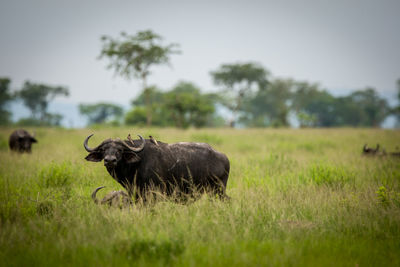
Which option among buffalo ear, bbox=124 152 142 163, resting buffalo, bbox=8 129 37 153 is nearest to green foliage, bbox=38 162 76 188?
buffalo ear, bbox=124 152 142 163

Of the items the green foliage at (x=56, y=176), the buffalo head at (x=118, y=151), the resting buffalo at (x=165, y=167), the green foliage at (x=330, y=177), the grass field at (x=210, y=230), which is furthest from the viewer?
the green foliage at (x=330, y=177)

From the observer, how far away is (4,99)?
60.9m

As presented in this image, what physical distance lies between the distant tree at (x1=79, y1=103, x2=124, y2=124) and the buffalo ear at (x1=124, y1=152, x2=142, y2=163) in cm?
9409

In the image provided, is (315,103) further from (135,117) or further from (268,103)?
(135,117)

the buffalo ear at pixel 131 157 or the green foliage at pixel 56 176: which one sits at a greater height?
the buffalo ear at pixel 131 157

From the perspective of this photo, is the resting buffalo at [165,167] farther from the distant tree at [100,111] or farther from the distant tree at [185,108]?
the distant tree at [100,111]

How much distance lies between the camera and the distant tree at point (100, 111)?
94562 mm

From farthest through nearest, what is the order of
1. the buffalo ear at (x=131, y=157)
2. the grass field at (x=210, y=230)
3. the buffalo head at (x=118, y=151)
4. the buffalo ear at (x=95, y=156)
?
1. the buffalo ear at (x=95, y=156)
2. the buffalo ear at (x=131, y=157)
3. the buffalo head at (x=118, y=151)
4. the grass field at (x=210, y=230)

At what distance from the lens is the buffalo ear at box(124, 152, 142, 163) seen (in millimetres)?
5054

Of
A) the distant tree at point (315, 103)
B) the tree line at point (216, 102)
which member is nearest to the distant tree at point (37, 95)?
the tree line at point (216, 102)

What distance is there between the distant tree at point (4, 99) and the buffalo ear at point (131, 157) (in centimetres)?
6518

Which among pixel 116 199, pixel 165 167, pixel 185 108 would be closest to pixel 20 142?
pixel 116 199

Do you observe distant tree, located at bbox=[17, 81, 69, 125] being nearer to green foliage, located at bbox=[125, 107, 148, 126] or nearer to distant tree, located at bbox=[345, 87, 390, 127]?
green foliage, located at bbox=[125, 107, 148, 126]

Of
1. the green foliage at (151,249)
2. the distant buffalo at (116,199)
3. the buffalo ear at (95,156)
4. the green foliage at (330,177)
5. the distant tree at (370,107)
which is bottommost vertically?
the green foliage at (151,249)
